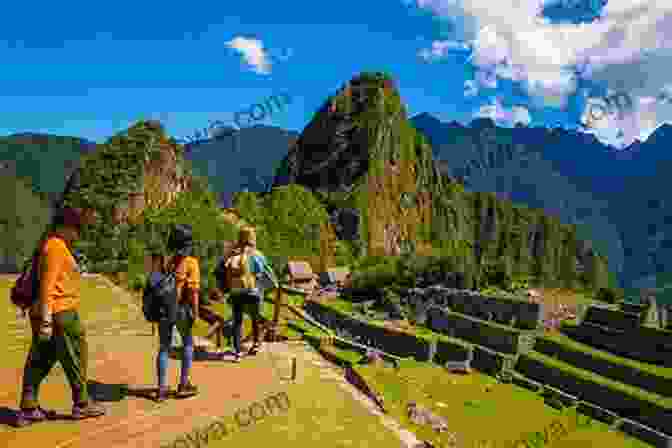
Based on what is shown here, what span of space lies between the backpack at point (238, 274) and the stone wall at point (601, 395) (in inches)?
887

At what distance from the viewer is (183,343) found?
6.58 m

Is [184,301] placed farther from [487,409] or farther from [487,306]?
[487,306]

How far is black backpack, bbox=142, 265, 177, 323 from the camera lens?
6.46 m

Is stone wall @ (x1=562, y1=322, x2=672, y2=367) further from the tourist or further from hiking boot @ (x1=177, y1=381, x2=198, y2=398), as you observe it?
hiking boot @ (x1=177, y1=381, x2=198, y2=398)

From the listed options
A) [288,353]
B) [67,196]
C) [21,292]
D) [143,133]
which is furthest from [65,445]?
[143,133]

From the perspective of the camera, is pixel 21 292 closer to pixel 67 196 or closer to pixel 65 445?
pixel 65 445

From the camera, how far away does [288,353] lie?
958 centimetres

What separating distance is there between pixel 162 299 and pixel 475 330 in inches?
1294

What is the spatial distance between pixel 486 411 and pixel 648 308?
58.8 feet

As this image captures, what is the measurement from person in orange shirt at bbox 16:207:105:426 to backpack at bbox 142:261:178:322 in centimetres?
96

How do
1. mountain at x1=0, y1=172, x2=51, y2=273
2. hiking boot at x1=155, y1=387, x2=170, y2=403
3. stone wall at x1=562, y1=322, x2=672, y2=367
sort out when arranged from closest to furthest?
hiking boot at x1=155, y1=387, x2=170, y2=403 → stone wall at x1=562, y1=322, x2=672, y2=367 → mountain at x1=0, y1=172, x2=51, y2=273

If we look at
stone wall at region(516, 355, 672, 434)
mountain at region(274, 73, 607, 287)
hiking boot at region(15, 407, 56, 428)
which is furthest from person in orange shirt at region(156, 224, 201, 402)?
mountain at region(274, 73, 607, 287)

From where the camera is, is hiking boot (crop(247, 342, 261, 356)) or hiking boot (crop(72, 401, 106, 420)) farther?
hiking boot (crop(247, 342, 261, 356))

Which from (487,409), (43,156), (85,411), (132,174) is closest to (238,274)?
(85,411)
